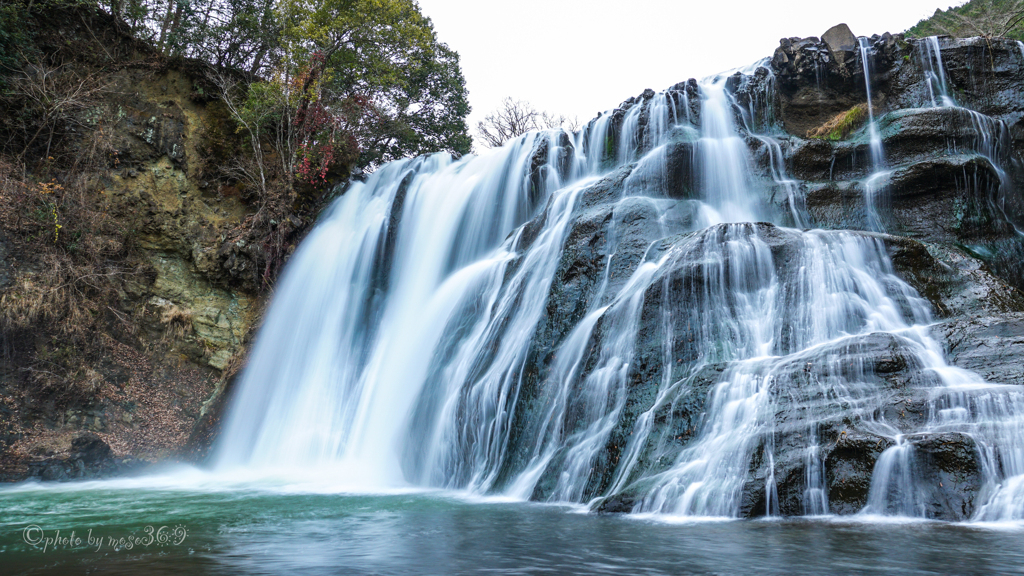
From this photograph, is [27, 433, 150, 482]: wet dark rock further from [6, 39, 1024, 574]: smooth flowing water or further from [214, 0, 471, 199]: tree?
[214, 0, 471, 199]: tree

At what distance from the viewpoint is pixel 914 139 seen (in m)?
9.90

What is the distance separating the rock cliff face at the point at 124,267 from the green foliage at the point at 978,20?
18.7m

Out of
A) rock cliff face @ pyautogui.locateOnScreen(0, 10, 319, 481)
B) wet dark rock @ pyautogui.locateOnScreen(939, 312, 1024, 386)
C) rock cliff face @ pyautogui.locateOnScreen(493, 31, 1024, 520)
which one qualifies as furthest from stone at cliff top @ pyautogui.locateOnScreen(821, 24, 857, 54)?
rock cliff face @ pyautogui.locateOnScreen(0, 10, 319, 481)

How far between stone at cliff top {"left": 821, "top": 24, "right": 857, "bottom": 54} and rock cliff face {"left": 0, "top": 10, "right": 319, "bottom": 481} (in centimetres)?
1247

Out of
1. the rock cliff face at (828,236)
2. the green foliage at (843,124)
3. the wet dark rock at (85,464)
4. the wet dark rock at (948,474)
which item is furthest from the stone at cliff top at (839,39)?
the wet dark rock at (85,464)

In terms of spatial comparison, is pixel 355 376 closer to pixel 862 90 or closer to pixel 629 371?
pixel 629 371

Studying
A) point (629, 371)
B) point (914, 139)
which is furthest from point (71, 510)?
point (914, 139)

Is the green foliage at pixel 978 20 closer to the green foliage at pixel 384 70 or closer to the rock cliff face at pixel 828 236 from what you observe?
the rock cliff face at pixel 828 236

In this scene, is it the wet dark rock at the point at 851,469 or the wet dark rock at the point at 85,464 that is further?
the wet dark rock at the point at 85,464

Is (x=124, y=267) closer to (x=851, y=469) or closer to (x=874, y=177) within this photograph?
(x=851, y=469)

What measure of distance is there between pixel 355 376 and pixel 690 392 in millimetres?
7023

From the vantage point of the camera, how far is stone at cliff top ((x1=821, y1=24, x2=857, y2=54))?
12484 millimetres

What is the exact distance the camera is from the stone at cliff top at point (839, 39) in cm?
1248

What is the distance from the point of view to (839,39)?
12750 mm
